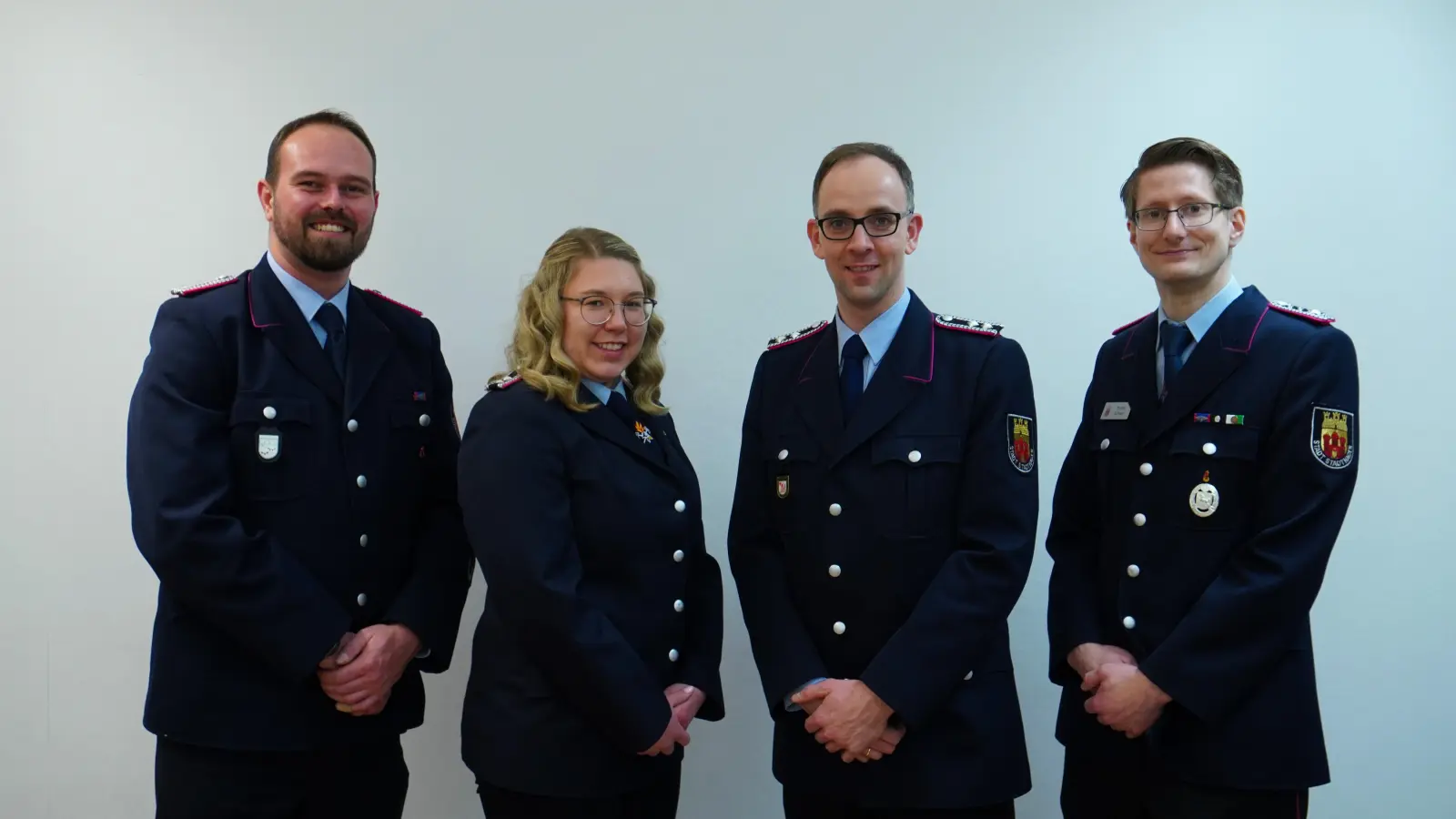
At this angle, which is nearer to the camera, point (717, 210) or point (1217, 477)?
point (1217, 477)

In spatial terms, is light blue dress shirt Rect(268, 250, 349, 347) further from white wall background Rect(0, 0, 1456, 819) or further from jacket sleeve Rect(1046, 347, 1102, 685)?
jacket sleeve Rect(1046, 347, 1102, 685)

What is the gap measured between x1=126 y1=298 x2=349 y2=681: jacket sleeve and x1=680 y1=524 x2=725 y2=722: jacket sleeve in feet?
2.31

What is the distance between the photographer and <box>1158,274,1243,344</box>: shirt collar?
1.92m

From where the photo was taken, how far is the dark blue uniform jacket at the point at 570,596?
1761mm

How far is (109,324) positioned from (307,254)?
3.75 feet

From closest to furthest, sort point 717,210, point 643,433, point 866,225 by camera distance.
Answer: point 866,225 → point 643,433 → point 717,210

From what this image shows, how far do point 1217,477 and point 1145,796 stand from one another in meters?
0.64

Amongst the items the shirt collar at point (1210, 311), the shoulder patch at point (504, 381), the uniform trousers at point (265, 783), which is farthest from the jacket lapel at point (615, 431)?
the shirt collar at point (1210, 311)

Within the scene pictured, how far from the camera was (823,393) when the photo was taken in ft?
6.56

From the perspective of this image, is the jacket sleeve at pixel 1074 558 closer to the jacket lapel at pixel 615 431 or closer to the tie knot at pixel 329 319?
the jacket lapel at pixel 615 431

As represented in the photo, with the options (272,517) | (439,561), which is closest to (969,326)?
(439,561)

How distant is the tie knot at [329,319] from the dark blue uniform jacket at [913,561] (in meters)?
0.99

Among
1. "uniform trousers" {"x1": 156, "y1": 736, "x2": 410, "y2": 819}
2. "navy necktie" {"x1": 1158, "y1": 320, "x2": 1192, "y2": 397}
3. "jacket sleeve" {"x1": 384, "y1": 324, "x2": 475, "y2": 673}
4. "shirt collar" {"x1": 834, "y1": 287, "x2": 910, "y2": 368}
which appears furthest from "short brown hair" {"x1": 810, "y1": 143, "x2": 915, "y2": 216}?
"uniform trousers" {"x1": 156, "y1": 736, "x2": 410, "y2": 819}

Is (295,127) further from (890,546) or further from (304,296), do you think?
(890,546)
